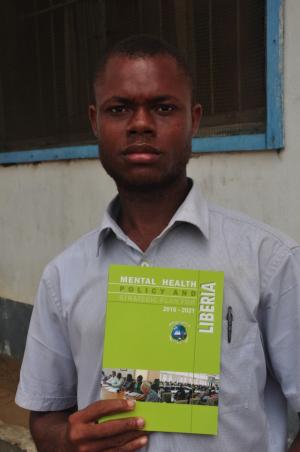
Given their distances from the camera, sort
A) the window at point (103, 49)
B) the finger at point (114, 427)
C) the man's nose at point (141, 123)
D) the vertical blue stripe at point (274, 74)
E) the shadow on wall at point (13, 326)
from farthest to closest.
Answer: the shadow on wall at point (13, 326), the window at point (103, 49), the vertical blue stripe at point (274, 74), the man's nose at point (141, 123), the finger at point (114, 427)

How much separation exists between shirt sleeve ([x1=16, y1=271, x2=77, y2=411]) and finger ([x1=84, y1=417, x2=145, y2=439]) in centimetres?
25

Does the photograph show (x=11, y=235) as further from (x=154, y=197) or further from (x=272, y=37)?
(x=154, y=197)

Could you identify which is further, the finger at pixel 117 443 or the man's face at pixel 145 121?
the man's face at pixel 145 121

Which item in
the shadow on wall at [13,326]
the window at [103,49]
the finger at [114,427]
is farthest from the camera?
the shadow on wall at [13,326]

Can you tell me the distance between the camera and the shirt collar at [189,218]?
3.95 feet

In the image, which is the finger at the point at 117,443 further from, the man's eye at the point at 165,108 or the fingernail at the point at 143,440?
the man's eye at the point at 165,108

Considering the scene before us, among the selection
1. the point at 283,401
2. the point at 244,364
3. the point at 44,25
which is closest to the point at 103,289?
the point at 244,364

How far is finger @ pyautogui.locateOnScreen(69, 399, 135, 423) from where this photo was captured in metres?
1.09

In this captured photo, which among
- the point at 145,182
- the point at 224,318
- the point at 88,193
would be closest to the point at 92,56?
the point at 88,193

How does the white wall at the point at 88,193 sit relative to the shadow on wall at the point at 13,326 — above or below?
above

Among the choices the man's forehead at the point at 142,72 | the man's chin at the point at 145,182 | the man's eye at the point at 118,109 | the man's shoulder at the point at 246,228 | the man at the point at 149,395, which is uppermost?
the man's forehead at the point at 142,72

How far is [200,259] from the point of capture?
1181mm

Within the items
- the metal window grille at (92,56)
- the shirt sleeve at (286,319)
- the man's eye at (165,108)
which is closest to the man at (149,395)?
the shirt sleeve at (286,319)

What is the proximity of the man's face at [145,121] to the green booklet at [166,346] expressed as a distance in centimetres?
21
